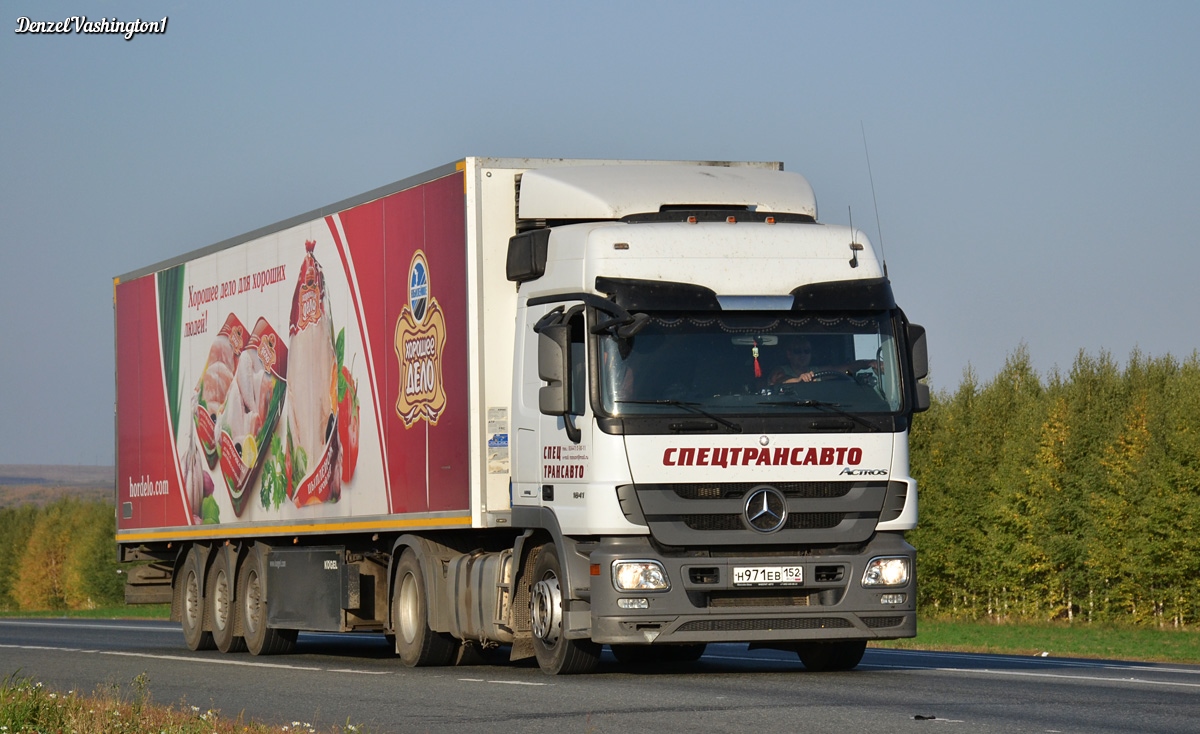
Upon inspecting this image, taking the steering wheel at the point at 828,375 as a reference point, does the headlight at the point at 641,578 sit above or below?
below

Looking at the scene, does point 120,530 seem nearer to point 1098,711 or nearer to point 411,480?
point 411,480

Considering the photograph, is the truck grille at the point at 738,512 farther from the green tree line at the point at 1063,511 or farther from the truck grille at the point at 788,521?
the green tree line at the point at 1063,511

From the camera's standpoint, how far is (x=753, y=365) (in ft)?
45.6

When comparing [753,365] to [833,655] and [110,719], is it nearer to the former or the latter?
[833,655]

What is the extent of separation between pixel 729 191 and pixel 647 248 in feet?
4.51

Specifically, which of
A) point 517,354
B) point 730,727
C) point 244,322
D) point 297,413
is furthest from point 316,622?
point 730,727

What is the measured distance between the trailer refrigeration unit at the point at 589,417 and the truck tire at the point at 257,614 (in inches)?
16.5

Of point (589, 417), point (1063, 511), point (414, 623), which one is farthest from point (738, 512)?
point (1063, 511)

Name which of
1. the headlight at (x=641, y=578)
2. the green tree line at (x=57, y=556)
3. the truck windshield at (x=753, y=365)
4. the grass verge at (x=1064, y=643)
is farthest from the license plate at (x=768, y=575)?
the green tree line at (x=57, y=556)

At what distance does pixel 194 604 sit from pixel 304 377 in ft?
16.1

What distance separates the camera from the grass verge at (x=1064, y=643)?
27.0 m

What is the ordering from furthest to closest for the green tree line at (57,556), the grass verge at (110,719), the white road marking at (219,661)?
the green tree line at (57,556) → the white road marking at (219,661) → the grass verge at (110,719)

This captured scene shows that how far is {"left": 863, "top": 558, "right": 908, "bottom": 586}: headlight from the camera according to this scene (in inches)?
550

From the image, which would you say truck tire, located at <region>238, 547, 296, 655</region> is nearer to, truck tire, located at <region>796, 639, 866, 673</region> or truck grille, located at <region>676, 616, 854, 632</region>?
truck tire, located at <region>796, 639, 866, 673</region>
